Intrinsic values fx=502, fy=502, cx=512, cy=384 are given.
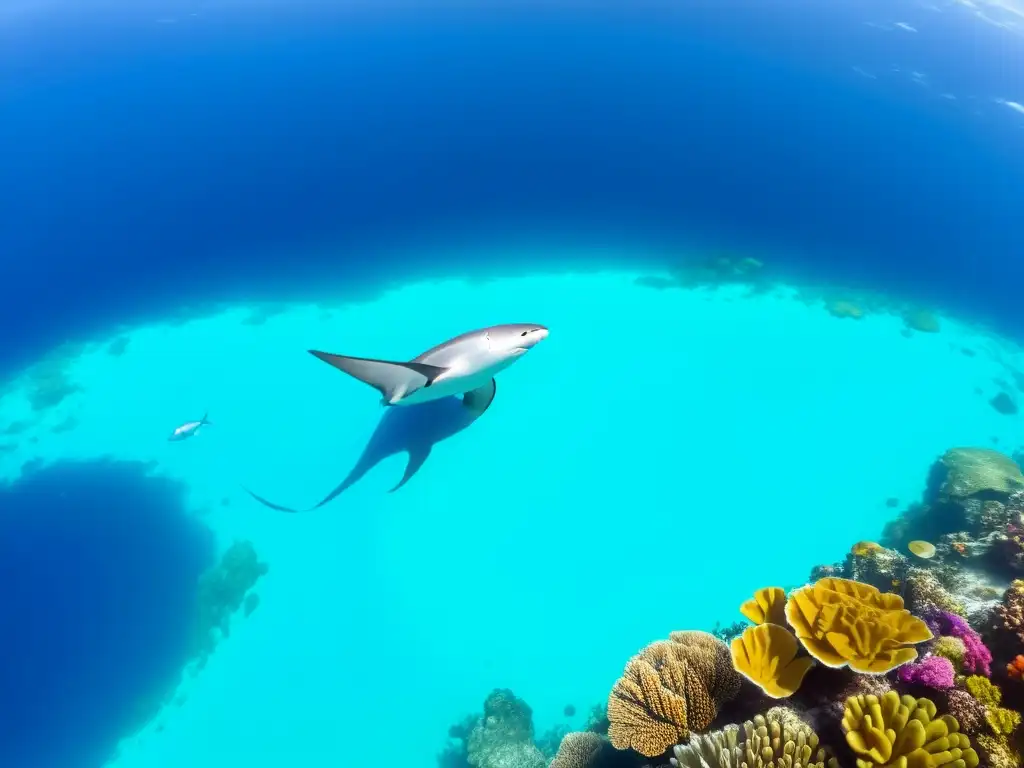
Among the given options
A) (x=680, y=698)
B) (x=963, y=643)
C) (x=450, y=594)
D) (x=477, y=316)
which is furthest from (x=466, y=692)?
(x=477, y=316)

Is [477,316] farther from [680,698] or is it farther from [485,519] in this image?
[680,698]

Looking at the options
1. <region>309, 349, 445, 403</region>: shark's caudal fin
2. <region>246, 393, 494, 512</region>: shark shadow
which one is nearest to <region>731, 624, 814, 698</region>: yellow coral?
<region>309, 349, 445, 403</region>: shark's caudal fin

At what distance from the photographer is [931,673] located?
179 inches

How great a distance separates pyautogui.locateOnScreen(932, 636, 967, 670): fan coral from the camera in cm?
484

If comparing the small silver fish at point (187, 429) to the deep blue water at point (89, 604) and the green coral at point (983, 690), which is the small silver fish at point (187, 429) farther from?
the green coral at point (983, 690)

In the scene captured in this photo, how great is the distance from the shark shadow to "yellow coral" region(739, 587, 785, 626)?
293 inches

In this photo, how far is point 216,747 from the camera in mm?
9062

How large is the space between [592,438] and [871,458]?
6.99m

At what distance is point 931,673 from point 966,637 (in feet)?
2.89

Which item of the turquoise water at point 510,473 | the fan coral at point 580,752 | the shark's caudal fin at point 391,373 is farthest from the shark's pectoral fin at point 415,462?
the fan coral at point 580,752

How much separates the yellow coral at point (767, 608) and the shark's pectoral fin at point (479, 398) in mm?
6796

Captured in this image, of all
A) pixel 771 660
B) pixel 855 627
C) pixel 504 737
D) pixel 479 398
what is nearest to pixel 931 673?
pixel 855 627

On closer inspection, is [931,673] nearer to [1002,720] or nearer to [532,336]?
[1002,720]

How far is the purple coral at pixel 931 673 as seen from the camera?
4.52 m
